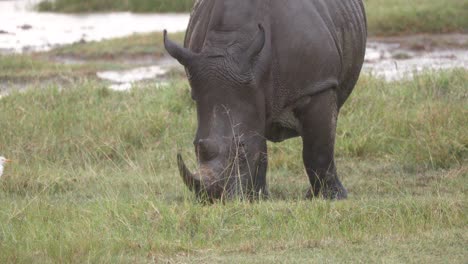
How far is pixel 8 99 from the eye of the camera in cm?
1013

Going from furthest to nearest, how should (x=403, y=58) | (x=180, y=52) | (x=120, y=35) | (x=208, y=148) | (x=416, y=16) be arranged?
1. (x=120, y=35)
2. (x=416, y=16)
3. (x=403, y=58)
4. (x=180, y=52)
5. (x=208, y=148)

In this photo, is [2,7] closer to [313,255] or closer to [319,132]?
[319,132]

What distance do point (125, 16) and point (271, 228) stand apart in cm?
1770

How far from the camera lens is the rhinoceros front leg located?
21.6ft

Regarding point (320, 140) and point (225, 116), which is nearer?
point (225, 116)

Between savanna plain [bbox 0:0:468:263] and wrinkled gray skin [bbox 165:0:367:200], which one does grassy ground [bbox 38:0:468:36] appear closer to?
savanna plain [bbox 0:0:468:263]

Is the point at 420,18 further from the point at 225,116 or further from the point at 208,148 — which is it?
the point at 208,148

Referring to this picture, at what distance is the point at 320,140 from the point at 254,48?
0.96 meters

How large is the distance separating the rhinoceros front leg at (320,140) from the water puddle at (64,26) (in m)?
11.5

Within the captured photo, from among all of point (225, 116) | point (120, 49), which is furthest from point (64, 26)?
point (225, 116)

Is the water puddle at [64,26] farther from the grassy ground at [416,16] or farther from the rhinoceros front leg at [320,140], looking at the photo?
the rhinoceros front leg at [320,140]

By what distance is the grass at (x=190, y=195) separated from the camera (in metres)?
5.24

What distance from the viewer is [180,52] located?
615cm

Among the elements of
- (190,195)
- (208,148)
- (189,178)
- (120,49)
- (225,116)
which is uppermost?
(225,116)
